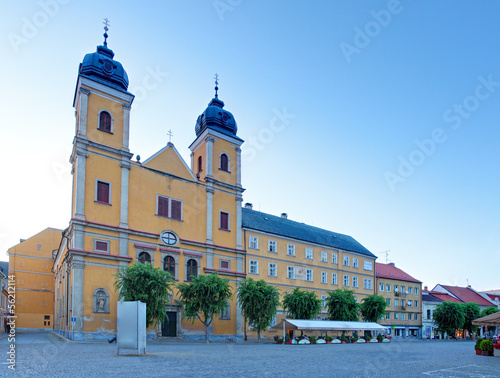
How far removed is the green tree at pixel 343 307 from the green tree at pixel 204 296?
53.0 feet

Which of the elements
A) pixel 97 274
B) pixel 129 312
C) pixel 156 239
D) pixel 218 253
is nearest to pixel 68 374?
pixel 129 312

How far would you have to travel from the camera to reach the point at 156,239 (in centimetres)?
3819

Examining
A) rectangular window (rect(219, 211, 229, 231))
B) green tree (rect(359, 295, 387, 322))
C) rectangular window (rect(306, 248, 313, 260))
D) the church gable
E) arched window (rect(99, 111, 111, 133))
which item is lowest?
green tree (rect(359, 295, 387, 322))

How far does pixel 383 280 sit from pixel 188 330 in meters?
35.6

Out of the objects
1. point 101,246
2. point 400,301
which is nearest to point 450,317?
point 400,301

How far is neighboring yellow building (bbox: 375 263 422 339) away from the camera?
63.5 m

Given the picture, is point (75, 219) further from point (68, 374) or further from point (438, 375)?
point (438, 375)

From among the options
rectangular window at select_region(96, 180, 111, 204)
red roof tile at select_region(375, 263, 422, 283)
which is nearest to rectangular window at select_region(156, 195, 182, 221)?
rectangular window at select_region(96, 180, 111, 204)

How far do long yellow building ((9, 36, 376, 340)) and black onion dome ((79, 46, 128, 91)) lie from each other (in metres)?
0.10

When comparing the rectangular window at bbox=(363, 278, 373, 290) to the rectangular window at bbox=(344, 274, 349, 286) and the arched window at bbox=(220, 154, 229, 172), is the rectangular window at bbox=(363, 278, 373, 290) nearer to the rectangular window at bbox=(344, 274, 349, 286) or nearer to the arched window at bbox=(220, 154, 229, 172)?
the rectangular window at bbox=(344, 274, 349, 286)

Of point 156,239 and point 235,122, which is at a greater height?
point 235,122

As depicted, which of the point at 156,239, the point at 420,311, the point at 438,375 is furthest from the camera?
the point at 420,311

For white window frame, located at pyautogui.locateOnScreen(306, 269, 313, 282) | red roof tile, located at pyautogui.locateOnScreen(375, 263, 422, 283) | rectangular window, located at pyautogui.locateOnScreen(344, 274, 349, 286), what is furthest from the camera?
red roof tile, located at pyautogui.locateOnScreen(375, 263, 422, 283)

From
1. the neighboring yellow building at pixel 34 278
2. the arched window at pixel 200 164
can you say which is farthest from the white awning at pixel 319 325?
the neighboring yellow building at pixel 34 278
